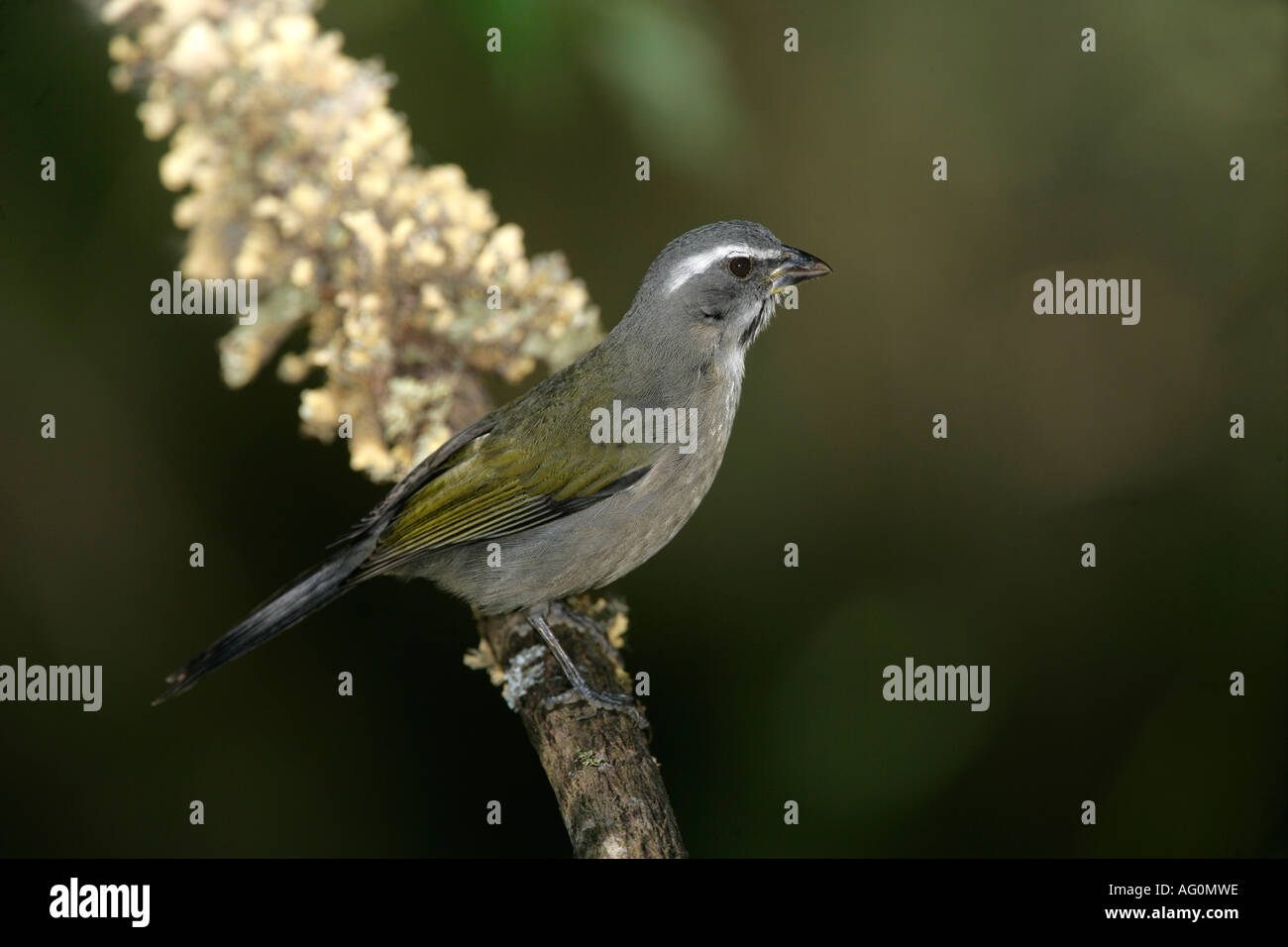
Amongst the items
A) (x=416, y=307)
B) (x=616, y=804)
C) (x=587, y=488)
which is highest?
(x=416, y=307)

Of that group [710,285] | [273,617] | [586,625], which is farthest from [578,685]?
[710,285]

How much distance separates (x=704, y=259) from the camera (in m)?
3.51

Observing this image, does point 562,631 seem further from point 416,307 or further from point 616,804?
point 416,307

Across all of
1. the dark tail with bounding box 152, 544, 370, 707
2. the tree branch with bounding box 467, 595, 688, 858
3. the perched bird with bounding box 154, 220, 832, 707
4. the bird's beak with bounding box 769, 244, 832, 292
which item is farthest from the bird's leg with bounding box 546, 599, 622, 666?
the bird's beak with bounding box 769, 244, 832, 292

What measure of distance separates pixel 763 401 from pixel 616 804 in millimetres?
2049

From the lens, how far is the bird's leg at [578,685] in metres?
3.27

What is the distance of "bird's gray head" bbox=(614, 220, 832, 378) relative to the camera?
11.5 ft

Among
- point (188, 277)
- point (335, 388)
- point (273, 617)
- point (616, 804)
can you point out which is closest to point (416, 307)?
point (335, 388)

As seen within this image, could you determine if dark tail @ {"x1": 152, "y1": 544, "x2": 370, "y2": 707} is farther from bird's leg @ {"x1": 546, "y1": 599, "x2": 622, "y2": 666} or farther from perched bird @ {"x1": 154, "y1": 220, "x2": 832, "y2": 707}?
bird's leg @ {"x1": 546, "y1": 599, "x2": 622, "y2": 666}

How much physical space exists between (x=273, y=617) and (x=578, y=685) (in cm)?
92

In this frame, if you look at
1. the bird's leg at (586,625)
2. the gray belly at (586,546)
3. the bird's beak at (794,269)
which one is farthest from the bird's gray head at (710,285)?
the bird's leg at (586,625)

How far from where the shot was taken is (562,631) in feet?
12.0

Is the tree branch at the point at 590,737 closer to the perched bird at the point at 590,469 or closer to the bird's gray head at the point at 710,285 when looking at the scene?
the perched bird at the point at 590,469

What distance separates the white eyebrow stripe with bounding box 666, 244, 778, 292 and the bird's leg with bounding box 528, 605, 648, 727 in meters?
1.12
